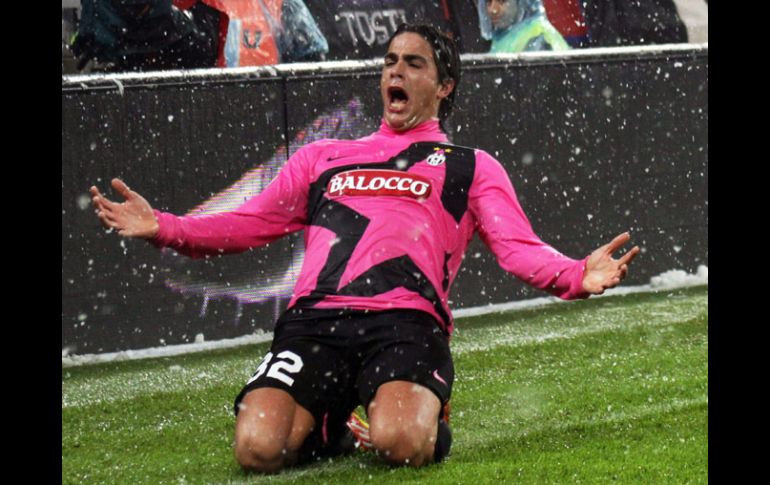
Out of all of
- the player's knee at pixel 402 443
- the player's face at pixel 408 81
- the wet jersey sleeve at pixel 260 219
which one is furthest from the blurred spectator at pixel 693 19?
the player's knee at pixel 402 443

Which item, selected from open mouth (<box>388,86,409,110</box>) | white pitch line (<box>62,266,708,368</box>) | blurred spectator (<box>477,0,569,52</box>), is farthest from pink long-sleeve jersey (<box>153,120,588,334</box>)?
blurred spectator (<box>477,0,569,52</box>)

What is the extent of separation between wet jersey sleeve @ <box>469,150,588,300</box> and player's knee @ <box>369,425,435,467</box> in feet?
2.12

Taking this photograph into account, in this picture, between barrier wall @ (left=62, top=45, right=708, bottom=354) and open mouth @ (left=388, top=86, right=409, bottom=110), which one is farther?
barrier wall @ (left=62, top=45, right=708, bottom=354)

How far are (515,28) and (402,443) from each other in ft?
17.4

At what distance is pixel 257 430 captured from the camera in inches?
177

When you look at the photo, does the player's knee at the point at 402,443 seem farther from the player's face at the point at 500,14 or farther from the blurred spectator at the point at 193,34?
the player's face at the point at 500,14

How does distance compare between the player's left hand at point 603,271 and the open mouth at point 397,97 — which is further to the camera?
the open mouth at point 397,97

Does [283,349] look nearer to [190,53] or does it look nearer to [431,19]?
[190,53]

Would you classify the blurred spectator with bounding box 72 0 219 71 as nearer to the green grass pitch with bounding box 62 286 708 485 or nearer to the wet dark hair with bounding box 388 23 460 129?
the green grass pitch with bounding box 62 286 708 485

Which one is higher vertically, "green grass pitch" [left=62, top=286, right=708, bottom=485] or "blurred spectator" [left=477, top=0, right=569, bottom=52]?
"blurred spectator" [left=477, top=0, right=569, bottom=52]

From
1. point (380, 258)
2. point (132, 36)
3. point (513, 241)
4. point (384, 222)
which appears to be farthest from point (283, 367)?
point (132, 36)

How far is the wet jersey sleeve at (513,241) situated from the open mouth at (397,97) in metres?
0.35

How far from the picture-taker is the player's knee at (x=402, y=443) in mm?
4434

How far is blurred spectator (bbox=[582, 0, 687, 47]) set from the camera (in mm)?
9469
